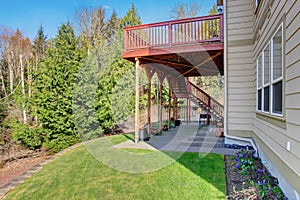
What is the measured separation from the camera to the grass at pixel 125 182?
3.45 metres

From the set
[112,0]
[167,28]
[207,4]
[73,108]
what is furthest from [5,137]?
[207,4]

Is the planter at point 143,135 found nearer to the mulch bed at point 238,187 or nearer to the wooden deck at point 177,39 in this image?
the wooden deck at point 177,39

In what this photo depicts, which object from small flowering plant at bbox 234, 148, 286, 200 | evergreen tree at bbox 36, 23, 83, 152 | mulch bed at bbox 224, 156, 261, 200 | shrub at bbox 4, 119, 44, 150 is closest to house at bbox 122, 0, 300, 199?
small flowering plant at bbox 234, 148, 286, 200

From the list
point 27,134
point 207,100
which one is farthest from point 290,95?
point 207,100

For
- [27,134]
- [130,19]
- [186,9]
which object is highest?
[186,9]

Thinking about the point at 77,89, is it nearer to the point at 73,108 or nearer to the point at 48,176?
the point at 73,108

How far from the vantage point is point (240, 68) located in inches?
242

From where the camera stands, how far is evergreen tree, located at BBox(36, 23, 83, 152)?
8211mm

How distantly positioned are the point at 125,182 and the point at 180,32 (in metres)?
4.86

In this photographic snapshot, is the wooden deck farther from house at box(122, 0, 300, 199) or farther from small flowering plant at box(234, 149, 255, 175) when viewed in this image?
small flowering plant at box(234, 149, 255, 175)

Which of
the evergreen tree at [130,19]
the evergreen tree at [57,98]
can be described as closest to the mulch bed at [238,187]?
the evergreen tree at [57,98]

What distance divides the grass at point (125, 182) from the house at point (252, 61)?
1091mm

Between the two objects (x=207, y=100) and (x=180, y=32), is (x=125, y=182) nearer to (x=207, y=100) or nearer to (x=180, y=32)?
(x=180, y=32)

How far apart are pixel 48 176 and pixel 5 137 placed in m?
5.26
